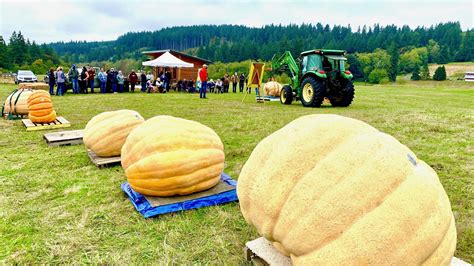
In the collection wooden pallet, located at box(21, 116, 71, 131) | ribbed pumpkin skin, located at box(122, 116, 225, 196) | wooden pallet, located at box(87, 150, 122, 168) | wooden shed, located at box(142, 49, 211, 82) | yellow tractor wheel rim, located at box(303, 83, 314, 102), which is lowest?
wooden pallet, located at box(87, 150, 122, 168)

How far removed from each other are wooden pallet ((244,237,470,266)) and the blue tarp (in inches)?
41.4

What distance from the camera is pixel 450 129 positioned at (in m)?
7.96

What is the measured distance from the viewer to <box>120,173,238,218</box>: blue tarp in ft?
10.8

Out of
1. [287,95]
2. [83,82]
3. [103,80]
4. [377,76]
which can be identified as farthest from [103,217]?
[377,76]

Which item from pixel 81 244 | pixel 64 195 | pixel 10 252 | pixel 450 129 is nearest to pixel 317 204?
pixel 81 244

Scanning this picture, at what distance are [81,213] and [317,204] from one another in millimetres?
2587

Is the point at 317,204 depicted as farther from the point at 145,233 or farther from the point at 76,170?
the point at 76,170

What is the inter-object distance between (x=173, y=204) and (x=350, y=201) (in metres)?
2.10

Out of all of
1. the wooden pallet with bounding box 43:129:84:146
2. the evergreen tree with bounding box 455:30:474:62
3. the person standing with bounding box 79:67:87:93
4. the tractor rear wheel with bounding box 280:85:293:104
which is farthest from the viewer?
the evergreen tree with bounding box 455:30:474:62

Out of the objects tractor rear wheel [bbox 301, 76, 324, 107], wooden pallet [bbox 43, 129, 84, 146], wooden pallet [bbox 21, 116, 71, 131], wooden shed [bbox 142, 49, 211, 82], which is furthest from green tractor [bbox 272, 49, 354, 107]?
wooden shed [bbox 142, 49, 211, 82]

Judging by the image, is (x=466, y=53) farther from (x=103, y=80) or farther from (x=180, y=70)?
(x=103, y=80)

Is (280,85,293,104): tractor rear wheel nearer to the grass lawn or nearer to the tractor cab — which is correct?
the tractor cab

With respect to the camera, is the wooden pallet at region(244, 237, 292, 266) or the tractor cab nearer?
the wooden pallet at region(244, 237, 292, 266)

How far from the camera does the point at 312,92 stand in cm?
1295
